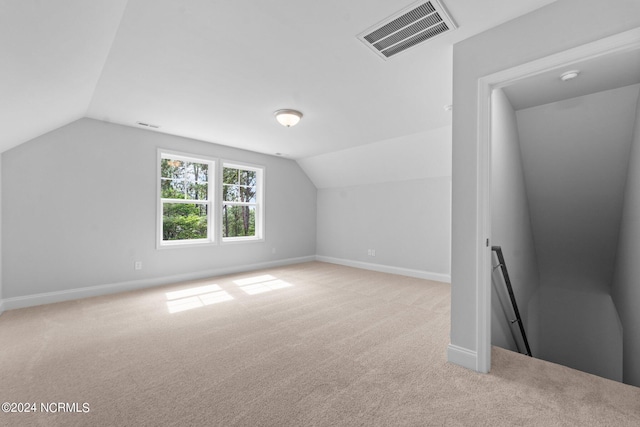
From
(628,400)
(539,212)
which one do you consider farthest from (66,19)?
(539,212)

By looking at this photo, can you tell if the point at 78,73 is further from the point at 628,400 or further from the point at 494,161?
the point at 628,400

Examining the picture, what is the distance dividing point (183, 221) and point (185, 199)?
0.43 meters

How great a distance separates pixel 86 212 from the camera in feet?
12.8

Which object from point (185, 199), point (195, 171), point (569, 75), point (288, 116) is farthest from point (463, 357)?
point (195, 171)

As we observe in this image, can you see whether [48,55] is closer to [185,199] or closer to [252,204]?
[185,199]

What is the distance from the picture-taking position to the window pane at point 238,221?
5586 mm

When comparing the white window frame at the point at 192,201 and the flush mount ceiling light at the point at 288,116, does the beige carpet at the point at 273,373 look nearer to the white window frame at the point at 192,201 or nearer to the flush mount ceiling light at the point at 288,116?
the white window frame at the point at 192,201

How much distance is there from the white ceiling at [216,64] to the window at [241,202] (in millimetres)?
1704

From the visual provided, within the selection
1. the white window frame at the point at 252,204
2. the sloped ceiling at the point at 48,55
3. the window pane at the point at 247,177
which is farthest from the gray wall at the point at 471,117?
the window pane at the point at 247,177

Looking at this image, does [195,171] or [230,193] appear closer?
[195,171]

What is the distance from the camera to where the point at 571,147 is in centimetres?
312

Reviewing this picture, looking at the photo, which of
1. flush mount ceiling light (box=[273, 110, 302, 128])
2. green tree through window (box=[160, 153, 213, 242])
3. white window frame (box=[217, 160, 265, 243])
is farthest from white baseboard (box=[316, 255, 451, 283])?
flush mount ceiling light (box=[273, 110, 302, 128])

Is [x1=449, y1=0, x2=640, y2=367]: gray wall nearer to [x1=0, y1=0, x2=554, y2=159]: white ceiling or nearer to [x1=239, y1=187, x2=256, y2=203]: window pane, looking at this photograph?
[x1=0, y1=0, x2=554, y2=159]: white ceiling

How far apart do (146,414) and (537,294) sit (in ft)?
17.6
